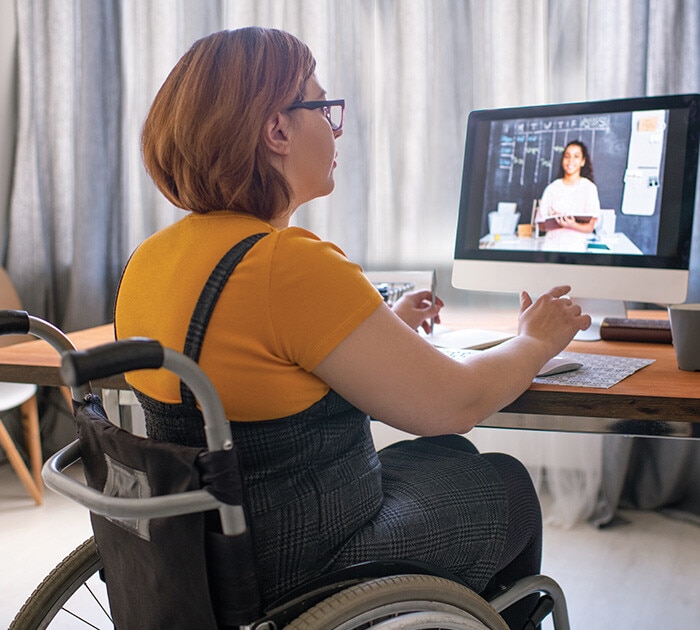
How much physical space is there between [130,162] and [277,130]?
198cm

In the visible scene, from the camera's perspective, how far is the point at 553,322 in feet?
3.84

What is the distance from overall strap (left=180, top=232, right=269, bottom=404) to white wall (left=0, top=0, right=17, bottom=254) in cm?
237

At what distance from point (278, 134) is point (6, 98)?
2.28 metres

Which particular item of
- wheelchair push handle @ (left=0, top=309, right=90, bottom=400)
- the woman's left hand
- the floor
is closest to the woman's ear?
wheelchair push handle @ (left=0, top=309, right=90, bottom=400)

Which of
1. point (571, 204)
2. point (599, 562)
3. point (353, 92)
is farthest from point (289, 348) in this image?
point (353, 92)

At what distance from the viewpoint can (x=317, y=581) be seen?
0.84 meters

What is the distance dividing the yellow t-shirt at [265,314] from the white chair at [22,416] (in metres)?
1.72

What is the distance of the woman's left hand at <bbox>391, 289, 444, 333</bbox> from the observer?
1.41 m

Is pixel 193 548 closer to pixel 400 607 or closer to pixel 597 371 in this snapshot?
pixel 400 607

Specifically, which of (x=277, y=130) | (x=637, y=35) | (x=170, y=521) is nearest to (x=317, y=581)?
(x=170, y=521)

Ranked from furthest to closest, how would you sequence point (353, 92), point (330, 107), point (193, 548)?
1. point (353, 92)
2. point (330, 107)
3. point (193, 548)

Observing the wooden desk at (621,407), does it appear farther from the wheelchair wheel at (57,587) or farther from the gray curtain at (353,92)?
the gray curtain at (353,92)

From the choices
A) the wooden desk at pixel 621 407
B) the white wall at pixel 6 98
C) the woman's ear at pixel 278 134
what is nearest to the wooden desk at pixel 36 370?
the woman's ear at pixel 278 134

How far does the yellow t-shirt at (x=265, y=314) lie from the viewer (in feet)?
2.77
